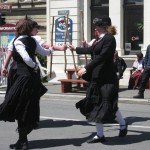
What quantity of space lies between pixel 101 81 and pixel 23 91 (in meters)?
1.18

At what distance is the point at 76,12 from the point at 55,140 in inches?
444

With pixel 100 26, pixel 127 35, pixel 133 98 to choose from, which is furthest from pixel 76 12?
pixel 100 26

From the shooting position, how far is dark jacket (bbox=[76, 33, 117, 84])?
7246 millimetres

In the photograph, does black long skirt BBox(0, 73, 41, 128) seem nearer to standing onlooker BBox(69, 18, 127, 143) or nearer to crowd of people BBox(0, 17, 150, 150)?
crowd of people BBox(0, 17, 150, 150)

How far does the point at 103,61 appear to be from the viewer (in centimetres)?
727

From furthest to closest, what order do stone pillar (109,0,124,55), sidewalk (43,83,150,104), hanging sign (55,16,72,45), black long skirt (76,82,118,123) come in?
1. hanging sign (55,16,72,45)
2. stone pillar (109,0,124,55)
3. sidewalk (43,83,150,104)
4. black long skirt (76,82,118,123)

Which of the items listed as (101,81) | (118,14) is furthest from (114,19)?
(101,81)

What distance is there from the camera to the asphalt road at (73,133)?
7301 millimetres

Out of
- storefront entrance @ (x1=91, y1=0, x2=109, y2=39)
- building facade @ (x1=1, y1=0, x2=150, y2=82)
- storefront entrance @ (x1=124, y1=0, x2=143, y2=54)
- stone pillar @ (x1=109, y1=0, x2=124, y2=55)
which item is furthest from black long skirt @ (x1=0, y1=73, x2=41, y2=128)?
storefront entrance @ (x1=91, y1=0, x2=109, y2=39)

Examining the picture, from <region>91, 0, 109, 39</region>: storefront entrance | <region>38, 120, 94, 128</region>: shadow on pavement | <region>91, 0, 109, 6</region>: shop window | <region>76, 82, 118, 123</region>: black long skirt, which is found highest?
<region>91, 0, 109, 6</region>: shop window

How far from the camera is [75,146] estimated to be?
23.9 ft

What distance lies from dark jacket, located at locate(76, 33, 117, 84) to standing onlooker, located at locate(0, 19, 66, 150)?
0.86m

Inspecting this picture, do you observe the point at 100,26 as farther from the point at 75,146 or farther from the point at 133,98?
the point at 133,98

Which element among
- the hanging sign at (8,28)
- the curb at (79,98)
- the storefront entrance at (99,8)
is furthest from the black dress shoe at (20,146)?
the storefront entrance at (99,8)
